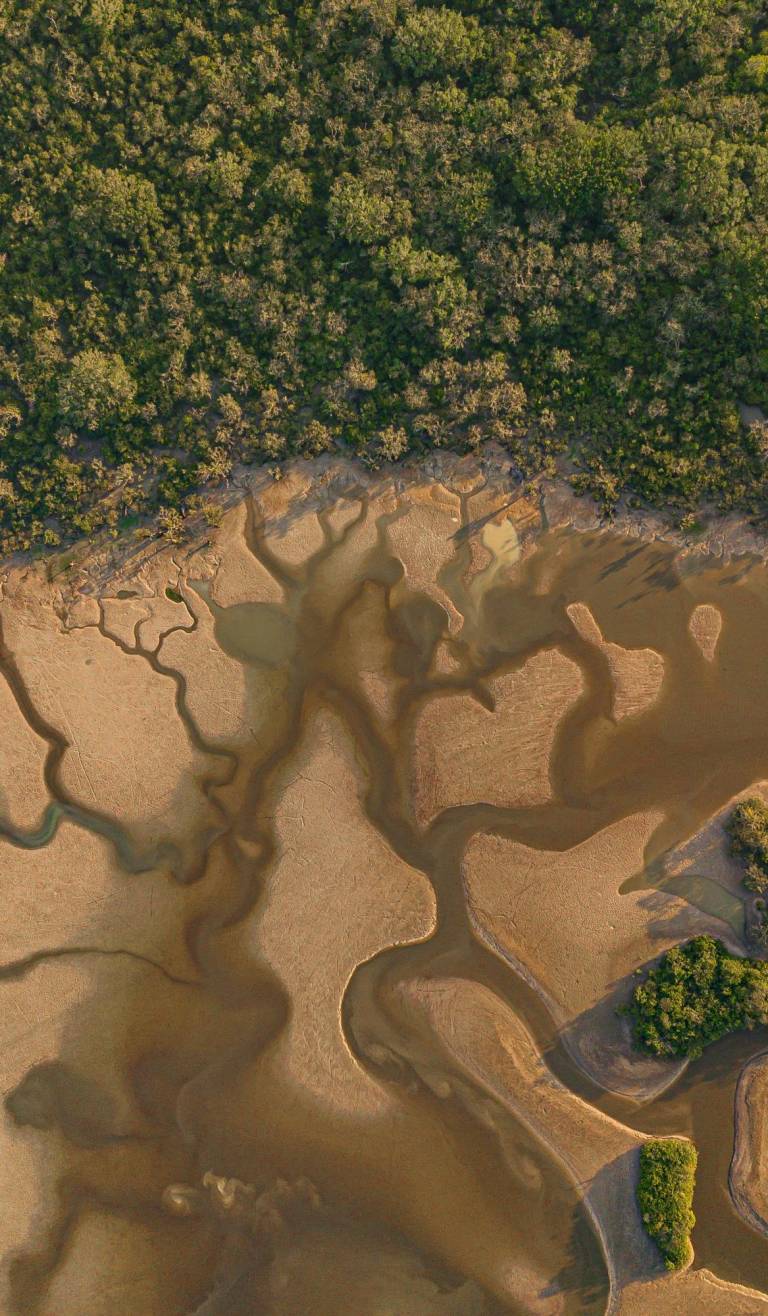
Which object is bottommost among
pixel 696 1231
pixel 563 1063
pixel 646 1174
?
pixel 696 1231

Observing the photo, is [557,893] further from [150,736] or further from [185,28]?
[185,28]

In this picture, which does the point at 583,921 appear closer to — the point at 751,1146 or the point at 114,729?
the point at 751,1146

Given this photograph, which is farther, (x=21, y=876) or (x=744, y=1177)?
(x=21, y=876)

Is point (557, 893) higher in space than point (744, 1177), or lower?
higher

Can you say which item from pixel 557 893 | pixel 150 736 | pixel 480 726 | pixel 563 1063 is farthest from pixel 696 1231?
pixel 150 736

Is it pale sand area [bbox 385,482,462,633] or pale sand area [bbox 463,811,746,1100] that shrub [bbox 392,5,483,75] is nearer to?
pale sand area [bbox 385,482,462,633]

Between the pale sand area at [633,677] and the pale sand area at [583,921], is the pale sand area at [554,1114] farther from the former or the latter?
the pale sand area at [633,677]

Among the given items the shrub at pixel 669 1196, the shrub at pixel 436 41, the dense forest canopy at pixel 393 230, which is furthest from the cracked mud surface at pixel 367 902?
the shrub at pixel 436 41
